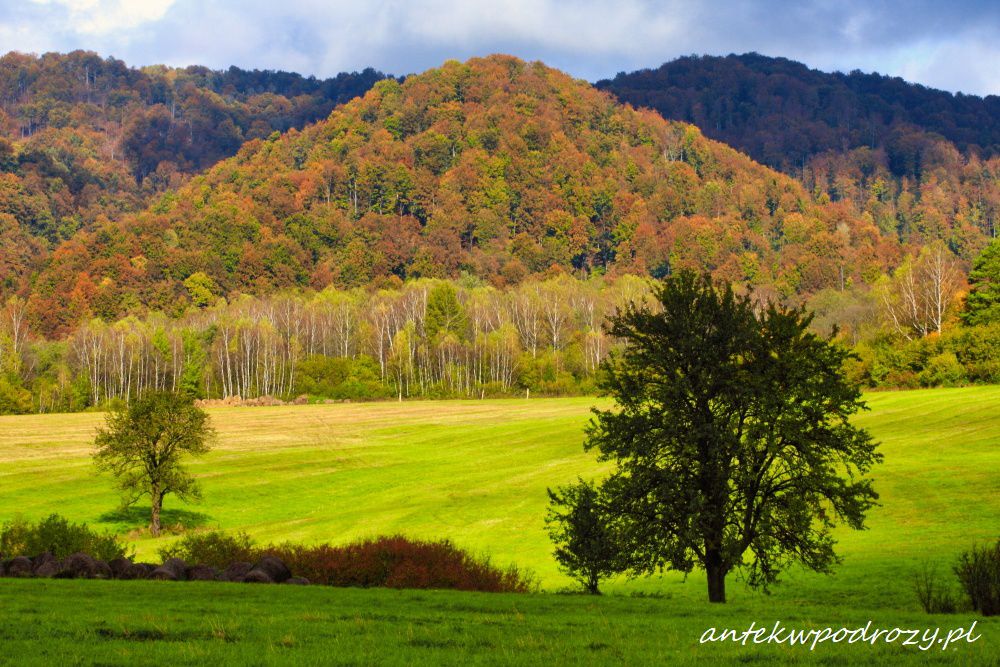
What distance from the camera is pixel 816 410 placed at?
29016mm

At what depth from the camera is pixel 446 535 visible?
49875 millimetres

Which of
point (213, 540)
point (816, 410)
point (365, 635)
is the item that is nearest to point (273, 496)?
point (213, 540)

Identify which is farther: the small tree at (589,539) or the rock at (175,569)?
the small tree at (589,539)

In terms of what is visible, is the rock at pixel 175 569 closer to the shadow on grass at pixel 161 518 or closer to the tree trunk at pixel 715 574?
the tree trunk at pixel 715 574

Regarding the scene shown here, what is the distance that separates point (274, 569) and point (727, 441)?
15.1 meters

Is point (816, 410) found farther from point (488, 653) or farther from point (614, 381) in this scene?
point (488, 653)

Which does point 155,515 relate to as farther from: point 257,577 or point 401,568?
Answer: point 257,577

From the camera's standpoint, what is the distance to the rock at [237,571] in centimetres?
2980

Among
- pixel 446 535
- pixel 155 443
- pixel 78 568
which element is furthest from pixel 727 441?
pixel 155 443

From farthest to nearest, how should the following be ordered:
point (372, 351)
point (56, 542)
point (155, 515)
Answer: point (372, 351), point (155, 515), point (56, 542)

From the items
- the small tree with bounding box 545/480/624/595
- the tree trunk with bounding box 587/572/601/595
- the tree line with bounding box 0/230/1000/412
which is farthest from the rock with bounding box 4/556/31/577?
the tree line with bounding box 0/230/1000/412

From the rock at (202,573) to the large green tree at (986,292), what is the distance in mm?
97768

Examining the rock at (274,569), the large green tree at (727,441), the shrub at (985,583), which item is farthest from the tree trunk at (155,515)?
the shrub at (985,583)

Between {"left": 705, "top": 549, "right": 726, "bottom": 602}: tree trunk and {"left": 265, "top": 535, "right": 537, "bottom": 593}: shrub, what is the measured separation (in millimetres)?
6447
